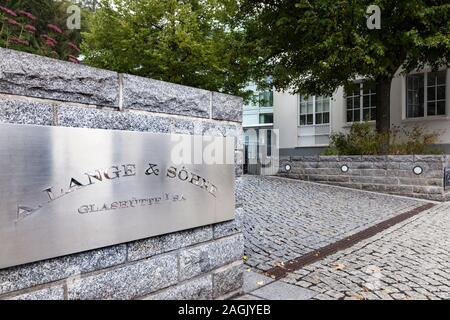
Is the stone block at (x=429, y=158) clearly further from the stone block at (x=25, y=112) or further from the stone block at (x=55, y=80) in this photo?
the stone block at (x=25, y=112)

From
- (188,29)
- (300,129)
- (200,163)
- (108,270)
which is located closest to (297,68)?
(188,29)

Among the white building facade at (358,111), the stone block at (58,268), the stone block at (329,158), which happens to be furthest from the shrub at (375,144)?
the stone block at (58,268)

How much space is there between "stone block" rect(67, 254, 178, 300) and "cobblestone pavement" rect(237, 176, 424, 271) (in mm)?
984

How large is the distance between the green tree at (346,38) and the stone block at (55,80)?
8698 mm

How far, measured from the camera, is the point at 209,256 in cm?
315

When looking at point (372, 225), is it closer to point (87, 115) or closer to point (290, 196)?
point (290, 196)

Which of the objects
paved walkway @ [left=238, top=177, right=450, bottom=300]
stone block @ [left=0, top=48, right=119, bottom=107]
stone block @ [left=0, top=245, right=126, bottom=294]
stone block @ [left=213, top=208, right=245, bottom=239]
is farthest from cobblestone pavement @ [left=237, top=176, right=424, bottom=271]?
stone block @ [left=0, top=48, right=119, bottom=107]

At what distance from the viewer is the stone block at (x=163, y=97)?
262 centimetres

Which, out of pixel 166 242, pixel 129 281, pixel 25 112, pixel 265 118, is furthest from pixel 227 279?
pixel 265 118

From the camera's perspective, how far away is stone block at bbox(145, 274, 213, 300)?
280cm

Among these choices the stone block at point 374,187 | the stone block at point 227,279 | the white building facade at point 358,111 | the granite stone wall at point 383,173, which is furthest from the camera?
the white building facade at point 358,111

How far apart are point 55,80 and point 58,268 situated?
1062 millimetres
